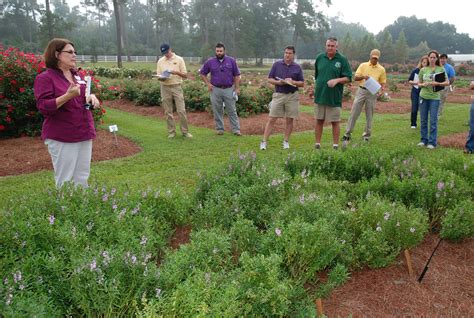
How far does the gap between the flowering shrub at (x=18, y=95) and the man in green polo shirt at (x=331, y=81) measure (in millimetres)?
5827

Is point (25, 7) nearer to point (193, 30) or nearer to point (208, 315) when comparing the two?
point (193, 30)

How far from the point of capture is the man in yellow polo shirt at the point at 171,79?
8.29 metres

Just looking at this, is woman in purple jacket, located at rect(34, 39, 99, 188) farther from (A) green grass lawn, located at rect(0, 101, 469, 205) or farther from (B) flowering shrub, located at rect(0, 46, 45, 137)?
(B) flowering shrub, located at rect(0, 46, 45, 137)

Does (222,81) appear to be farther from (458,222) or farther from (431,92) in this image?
(458,222)

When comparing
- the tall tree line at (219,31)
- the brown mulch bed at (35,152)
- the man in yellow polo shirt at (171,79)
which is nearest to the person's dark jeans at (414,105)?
the man in yellow polo shirt at (171,79)

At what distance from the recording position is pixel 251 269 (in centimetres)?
253

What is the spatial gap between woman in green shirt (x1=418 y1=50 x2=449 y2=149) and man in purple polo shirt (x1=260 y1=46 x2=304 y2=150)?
7.92 ft

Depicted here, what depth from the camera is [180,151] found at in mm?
7715

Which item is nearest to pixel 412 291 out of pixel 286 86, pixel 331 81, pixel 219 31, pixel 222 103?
pixel 331 81

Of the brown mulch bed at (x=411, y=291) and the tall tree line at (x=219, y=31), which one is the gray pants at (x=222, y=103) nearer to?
the brown mulch bed at (x=411, y=291)

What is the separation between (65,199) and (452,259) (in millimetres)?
3377

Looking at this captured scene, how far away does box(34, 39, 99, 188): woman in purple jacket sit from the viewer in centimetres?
380

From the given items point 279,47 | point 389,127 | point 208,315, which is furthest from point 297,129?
point 279,47

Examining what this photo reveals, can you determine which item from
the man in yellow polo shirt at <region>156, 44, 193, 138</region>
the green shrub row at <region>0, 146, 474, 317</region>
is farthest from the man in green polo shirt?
the man in yellow polo shirt at <region>156, 44, 193, 138</region>
